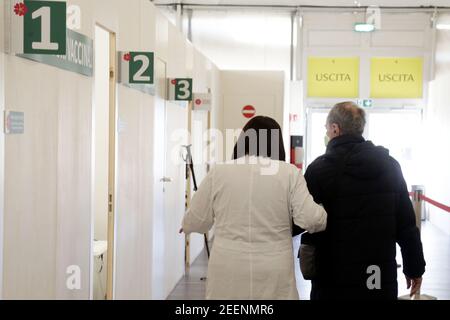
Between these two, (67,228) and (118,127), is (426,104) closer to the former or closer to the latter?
(118,127)

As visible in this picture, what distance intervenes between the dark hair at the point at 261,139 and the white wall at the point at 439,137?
910 centimetres

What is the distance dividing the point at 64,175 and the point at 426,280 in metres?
5.11

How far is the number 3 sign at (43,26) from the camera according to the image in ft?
8.98

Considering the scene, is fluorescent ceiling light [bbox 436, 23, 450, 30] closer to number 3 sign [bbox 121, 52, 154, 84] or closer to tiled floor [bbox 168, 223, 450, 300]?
tiled floor [bbox 168, 223, 450, 300]

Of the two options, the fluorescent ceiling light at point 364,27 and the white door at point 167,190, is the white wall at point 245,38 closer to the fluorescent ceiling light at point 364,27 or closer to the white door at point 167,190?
the fluorescent ceiling light at point 364,27

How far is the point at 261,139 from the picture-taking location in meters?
2.68

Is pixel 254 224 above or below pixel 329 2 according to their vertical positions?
below

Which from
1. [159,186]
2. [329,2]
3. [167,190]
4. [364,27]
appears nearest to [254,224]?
[159,186]

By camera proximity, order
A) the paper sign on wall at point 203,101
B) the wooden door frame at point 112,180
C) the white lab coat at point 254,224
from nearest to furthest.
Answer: the white lab coat at point 254,224 < the wooden door frame at point 112,180 < the paper sign on wall at point 203,101

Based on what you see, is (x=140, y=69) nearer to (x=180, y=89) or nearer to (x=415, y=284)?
(x=180, y=89)

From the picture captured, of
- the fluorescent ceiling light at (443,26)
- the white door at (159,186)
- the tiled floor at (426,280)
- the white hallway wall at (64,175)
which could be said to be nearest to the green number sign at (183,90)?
the white door at (159,186)

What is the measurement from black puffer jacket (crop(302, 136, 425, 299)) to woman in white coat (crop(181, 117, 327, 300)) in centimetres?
13

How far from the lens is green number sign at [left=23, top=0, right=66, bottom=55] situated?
2.76 m

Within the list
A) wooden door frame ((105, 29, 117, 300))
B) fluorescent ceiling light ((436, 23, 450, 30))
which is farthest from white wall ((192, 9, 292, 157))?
wooden door frame ((105, 29, 117, 300))
